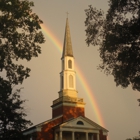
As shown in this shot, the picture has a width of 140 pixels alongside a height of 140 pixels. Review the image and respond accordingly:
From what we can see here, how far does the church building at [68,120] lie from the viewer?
4344 cm

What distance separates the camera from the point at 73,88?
163 feet

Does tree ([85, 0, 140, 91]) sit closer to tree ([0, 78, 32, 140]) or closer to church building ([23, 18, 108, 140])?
tree ([0, 78, 32, 140])

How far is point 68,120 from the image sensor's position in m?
44.8

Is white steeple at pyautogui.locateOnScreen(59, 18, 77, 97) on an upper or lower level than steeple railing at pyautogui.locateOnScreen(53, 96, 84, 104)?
upper

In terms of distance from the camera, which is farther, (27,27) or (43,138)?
(43,138)

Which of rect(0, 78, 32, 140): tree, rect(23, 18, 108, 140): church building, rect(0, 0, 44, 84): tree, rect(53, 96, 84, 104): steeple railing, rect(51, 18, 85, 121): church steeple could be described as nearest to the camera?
rect(0, 0, 44, 84): tree

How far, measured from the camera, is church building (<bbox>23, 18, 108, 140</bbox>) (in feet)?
143

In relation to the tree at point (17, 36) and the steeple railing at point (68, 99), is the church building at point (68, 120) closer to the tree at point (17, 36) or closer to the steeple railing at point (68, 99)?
the steeple railing at point (68, 99)

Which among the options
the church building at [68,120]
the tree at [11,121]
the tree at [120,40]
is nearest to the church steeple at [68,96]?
the church building at [68,120]

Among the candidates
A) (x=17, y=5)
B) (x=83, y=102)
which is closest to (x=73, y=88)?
(x=83, y=102)

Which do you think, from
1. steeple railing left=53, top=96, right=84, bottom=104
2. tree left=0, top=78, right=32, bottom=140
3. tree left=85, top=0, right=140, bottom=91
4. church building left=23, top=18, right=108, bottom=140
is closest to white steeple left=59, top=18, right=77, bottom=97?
church building left=23, top=18, right=108, bottom=140

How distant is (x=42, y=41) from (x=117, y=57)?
5921 mm

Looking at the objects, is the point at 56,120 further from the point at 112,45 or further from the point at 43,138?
the point at 112,45

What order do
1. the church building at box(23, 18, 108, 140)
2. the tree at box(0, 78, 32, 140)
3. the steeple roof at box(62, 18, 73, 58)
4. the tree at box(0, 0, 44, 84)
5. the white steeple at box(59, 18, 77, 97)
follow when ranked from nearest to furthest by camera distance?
the tree at box(0, 0, 44, 84), the tree at box(0, 78, 32, 140), the church building at box(23, 18, 108, 140), the white steeple at box(59, 18, 77, 97), the steeple roof at box(62, 18, 73, 58)
